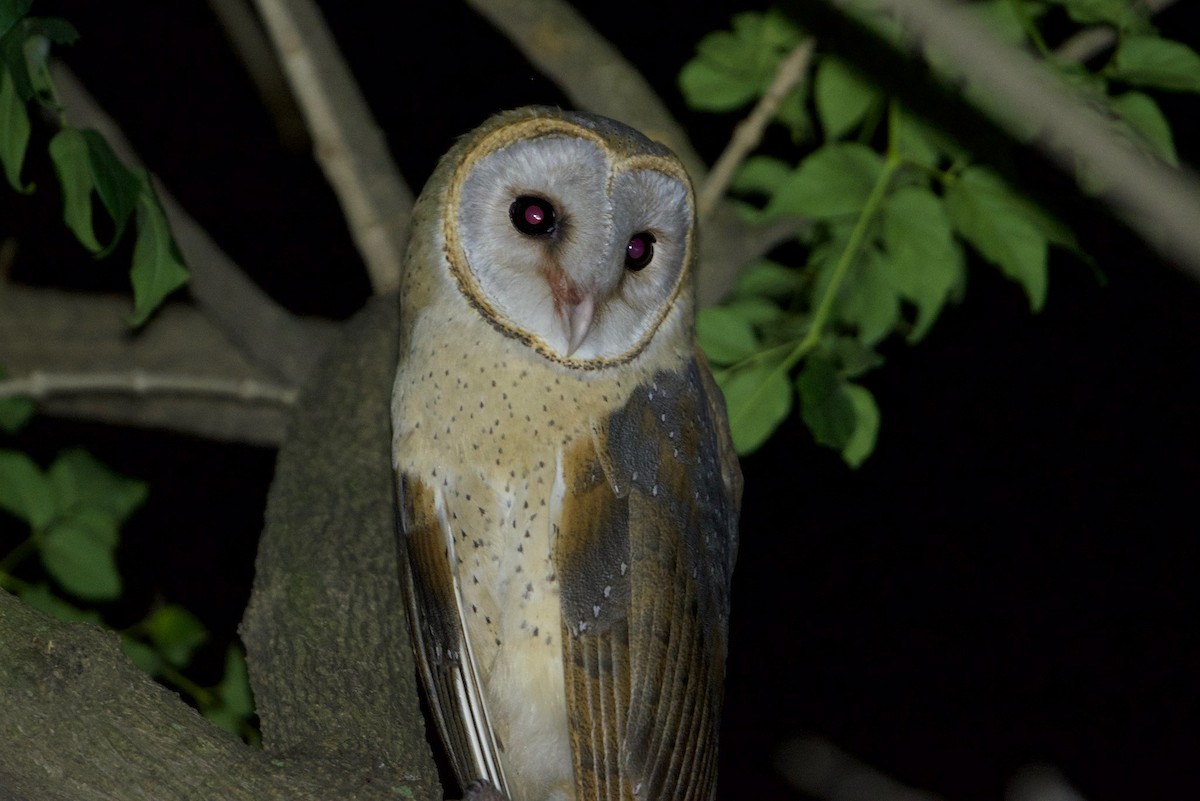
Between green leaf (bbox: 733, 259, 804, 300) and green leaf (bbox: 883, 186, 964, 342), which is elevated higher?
green leaf (bbox: 883, 186, 964, 342)

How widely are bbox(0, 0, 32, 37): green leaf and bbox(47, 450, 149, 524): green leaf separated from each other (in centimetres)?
139

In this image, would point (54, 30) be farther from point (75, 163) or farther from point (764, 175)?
point (764, 175)

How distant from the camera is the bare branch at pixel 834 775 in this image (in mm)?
2528

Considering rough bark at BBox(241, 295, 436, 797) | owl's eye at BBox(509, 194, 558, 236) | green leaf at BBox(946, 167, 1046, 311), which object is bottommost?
rough bark at BBox(241, 295, 436, 797)

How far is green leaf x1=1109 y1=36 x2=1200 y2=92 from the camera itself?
2.07 m

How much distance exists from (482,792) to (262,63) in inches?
→ 95.5

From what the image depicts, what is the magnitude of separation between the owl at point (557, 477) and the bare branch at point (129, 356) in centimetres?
117

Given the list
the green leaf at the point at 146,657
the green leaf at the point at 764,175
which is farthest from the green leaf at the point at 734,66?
the green leaf at the point at 146,657

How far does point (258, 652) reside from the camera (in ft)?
6.22

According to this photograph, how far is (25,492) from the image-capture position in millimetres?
2605

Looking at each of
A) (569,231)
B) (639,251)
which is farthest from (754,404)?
(569,231)

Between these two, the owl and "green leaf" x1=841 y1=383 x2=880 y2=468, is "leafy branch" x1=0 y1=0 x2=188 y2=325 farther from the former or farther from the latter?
"green leaf" x1=841 y1=383 x2=880 y2=468

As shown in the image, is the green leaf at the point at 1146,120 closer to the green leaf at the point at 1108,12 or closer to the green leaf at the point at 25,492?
the green leaf at the point at 1108,12

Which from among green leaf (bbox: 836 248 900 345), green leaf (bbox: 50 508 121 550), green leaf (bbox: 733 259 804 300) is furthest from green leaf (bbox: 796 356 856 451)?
green leaf (bbox: 50 508 121 550)
